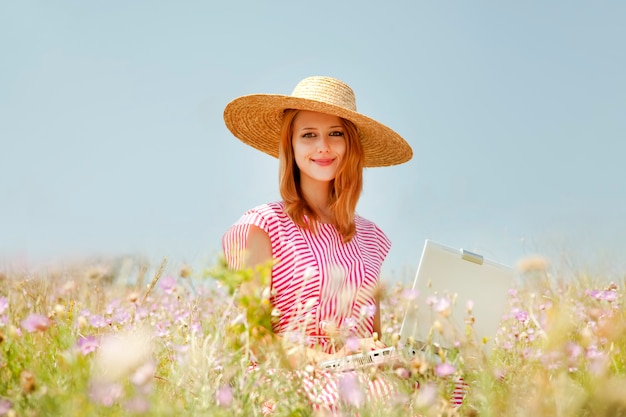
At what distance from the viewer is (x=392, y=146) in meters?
4.04

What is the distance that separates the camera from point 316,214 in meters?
3.56

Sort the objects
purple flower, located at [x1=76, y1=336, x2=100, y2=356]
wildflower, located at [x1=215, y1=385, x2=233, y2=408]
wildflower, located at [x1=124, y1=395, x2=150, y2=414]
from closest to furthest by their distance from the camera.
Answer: wildflower, located at [x1=124, y1=395, x2=150, y2=414], wildflower, located at [x1=215, y1=385, x2=233, y2=408], purple flower, located at [x1=76, y1=336, x2=100, y2=356]

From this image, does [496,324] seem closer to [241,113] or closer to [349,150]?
[349,150]

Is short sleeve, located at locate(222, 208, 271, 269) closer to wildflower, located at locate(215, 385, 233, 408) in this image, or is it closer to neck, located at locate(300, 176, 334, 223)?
neck, located at locate(300, 176, 334, 223)

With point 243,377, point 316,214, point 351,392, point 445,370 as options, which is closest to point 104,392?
point 243,377

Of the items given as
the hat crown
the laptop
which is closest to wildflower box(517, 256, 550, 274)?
the laptop

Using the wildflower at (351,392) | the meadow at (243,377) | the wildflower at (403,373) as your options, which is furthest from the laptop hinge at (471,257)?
the wildflower at (351,392)

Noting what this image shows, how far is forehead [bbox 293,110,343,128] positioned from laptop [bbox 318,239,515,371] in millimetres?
1221

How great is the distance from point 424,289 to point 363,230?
4.55ft

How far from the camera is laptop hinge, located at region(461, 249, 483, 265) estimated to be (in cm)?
264

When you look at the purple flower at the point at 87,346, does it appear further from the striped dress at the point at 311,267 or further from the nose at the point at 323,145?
the nose at the point at 323,145

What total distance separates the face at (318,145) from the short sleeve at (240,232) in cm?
38

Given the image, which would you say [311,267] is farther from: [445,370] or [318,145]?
[445,370]

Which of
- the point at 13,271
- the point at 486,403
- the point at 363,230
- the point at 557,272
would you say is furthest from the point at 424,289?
the point at 13,271
